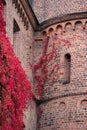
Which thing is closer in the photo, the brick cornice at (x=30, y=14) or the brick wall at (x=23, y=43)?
the brick wall at (x=23, y=43)

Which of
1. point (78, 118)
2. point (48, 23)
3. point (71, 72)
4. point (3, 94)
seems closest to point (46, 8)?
point (48, 23)

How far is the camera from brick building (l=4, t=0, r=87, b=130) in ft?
74.9

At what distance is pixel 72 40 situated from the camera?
24266 mm

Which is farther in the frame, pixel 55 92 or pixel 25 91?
pixel 55 92

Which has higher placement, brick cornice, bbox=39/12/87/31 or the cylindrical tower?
brick cornice, bbox=39/12/87/31

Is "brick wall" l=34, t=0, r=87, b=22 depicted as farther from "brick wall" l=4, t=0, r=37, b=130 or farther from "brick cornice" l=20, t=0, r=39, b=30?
"brick wall" l=4, t=0, r=37, b=130

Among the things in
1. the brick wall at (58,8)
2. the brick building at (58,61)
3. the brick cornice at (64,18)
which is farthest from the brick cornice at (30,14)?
the brick wall at (58,8)

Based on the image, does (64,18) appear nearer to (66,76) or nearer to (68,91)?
(66,76)

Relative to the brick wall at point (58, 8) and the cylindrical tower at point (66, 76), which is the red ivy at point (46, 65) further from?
the brick wall at point (58, 8)

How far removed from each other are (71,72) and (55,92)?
1151 mm

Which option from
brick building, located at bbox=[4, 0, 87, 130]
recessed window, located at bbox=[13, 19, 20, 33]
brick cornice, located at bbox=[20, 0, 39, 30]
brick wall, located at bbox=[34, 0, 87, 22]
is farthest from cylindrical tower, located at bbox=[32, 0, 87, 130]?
recessed window, located at bbox=[13, 19, 20, 33]

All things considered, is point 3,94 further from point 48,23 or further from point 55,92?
point 48,23

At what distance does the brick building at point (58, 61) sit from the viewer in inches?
899

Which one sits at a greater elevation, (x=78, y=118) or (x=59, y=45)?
(x=59, y=45)
